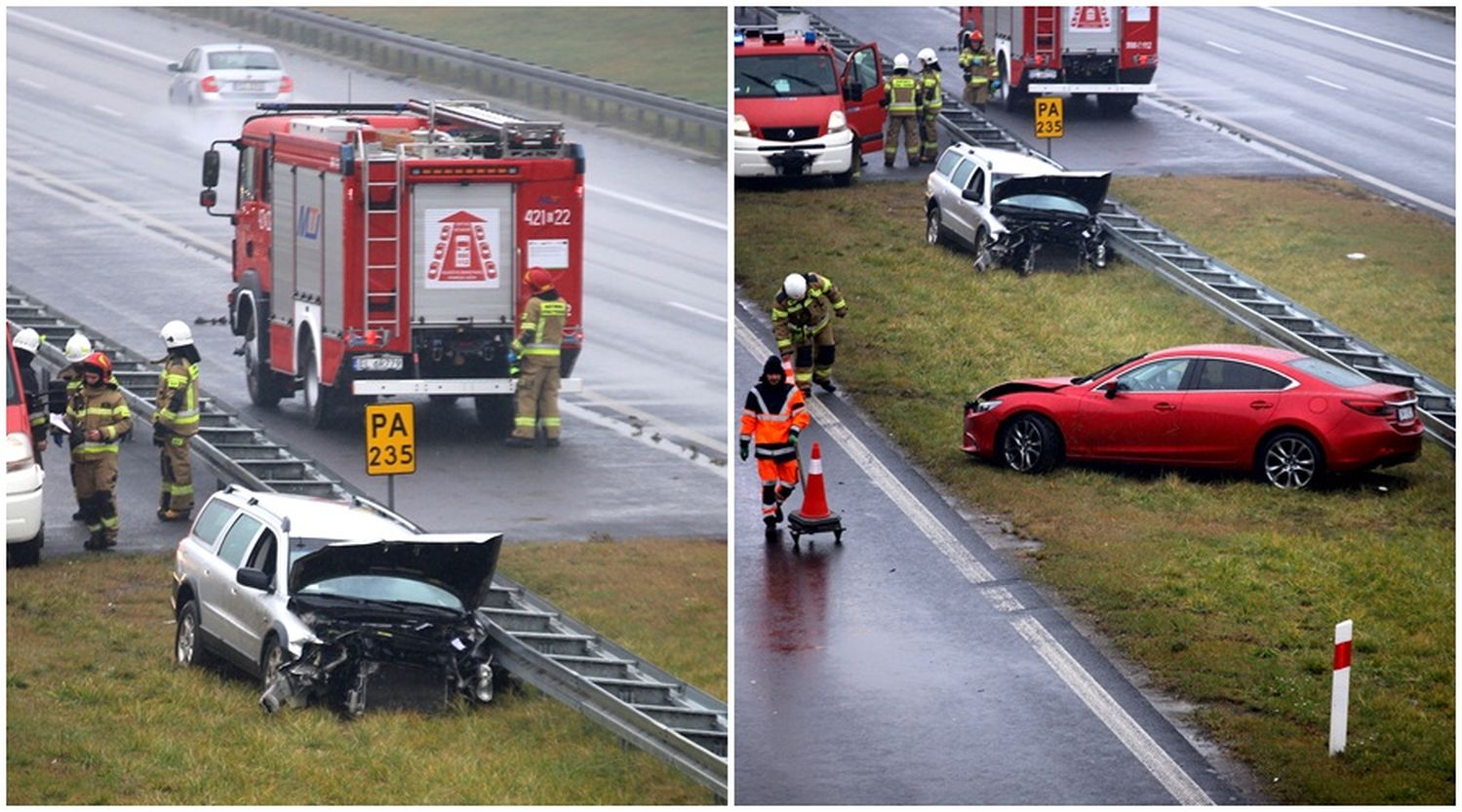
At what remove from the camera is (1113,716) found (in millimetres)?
18406

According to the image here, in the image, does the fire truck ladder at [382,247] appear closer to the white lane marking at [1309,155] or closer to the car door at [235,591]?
the car door at [235,591]

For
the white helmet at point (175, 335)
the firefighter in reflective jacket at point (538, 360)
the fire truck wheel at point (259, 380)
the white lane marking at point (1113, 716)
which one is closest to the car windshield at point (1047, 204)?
the white lane marking at point (1113, 716)

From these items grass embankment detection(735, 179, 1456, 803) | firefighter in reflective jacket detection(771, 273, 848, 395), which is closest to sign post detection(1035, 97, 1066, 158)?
grass embankment detection(735, 179, 1456, 803)

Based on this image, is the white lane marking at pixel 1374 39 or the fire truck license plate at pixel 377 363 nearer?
the fire truck license plate at pixel 377 363

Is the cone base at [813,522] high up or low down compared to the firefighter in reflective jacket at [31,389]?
down

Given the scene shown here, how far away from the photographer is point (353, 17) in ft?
69.0

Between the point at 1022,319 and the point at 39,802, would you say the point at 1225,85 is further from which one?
the point at 39,802

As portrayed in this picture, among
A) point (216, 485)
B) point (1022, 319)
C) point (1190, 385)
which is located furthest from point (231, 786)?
point (1022, 319)

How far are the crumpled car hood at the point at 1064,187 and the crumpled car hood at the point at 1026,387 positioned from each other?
5.18 m

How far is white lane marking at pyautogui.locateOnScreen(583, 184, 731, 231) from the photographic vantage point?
20.5m

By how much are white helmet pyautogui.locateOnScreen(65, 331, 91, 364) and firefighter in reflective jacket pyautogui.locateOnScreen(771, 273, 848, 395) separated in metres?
7.46

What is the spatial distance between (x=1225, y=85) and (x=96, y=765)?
1998 centimetres

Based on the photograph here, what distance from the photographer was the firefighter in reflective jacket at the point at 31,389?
1867 centimetres

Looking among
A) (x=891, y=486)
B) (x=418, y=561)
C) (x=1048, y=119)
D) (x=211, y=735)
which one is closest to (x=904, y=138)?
(x=1048, y=119)
